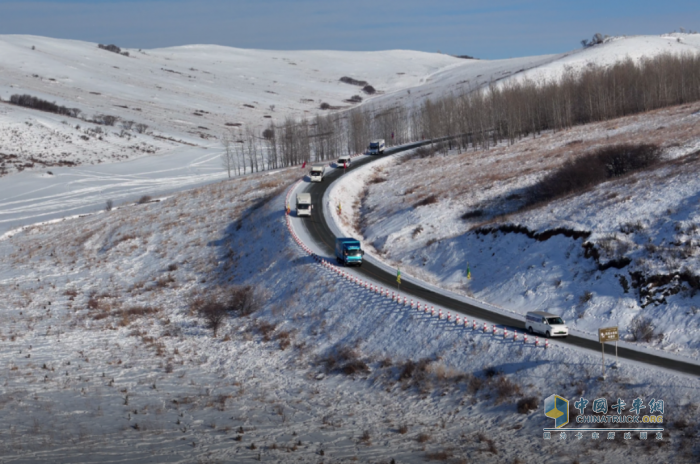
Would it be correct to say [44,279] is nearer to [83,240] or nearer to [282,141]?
[83,240]

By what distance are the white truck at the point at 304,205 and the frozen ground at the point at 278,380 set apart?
679 cm

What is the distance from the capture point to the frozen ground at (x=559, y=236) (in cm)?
3447

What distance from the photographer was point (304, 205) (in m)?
60.8

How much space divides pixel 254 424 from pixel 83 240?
46.4 meters

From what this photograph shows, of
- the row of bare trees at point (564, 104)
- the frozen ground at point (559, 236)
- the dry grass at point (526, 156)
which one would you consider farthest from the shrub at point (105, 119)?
the frozen ground at point (559, 236)

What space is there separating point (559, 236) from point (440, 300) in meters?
10.3

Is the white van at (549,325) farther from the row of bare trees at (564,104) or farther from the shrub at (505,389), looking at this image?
the row of bare trees at (564,104)

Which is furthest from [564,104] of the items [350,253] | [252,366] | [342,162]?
[252,366]

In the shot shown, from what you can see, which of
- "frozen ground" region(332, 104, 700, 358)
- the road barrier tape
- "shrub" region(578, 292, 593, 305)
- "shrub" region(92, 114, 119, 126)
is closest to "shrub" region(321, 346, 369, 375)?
the road barrier tape

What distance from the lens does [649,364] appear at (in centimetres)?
2725

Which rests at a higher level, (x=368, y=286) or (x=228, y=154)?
(x=228, y=154)

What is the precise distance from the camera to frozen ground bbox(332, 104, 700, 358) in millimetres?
34469

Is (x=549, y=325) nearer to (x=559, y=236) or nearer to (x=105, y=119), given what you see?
(x=559, y=236)

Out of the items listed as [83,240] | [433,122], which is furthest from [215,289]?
[433,122]
